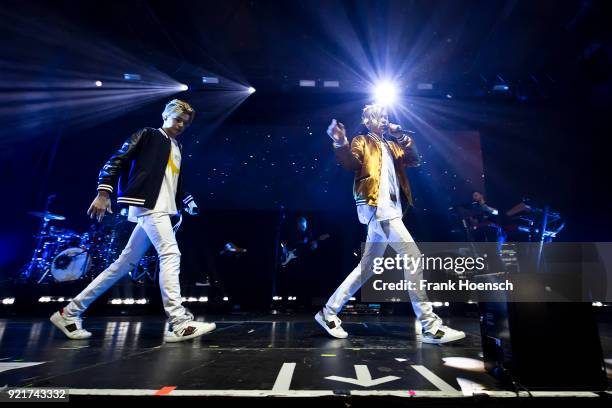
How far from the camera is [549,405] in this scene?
38.9 inches

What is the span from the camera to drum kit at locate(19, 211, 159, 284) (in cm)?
580

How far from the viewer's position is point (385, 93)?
23.7ft

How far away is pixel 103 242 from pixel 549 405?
744cm

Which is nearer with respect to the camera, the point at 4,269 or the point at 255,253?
the point at 4,269

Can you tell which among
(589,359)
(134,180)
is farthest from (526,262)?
(134,180)

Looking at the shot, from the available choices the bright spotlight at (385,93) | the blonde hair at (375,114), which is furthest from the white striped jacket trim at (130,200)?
the bright spotlight at (385,93)

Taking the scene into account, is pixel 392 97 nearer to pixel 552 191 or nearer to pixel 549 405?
pixel 552 191

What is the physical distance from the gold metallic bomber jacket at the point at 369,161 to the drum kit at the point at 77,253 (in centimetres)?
530

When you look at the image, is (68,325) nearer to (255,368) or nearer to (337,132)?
(255,368)

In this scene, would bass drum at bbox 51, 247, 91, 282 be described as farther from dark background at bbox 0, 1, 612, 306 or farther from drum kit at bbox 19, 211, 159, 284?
dark background at bbox 0, 1, 612, 306

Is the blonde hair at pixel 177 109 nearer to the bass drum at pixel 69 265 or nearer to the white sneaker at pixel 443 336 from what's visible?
the white sneaker at pixel 443 336

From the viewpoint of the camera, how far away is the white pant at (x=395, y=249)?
92.7 inches

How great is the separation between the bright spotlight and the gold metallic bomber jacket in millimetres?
4705

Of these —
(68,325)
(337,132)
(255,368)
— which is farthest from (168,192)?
(255,368)
